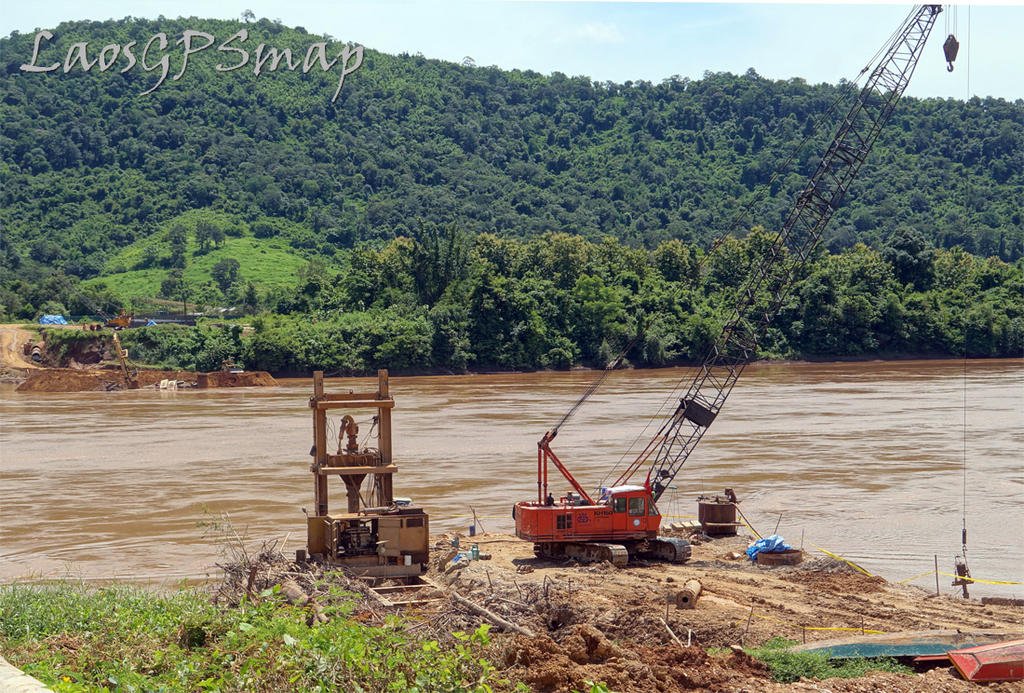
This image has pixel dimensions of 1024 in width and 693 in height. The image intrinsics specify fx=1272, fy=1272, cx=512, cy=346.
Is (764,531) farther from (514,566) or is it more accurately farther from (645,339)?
(645,339)

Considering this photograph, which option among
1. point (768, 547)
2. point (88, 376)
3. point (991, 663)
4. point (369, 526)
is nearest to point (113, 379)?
point (88, 376)

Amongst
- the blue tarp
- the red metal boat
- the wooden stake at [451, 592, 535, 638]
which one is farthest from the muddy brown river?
the wooden stake at [451, 592, 535, 638]

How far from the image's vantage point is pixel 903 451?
45.7m

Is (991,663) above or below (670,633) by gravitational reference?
above

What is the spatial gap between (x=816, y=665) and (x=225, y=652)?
7992 millimetres

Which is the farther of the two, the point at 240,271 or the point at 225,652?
the point at 240,271

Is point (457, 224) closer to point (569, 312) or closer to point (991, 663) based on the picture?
point (569, 312)

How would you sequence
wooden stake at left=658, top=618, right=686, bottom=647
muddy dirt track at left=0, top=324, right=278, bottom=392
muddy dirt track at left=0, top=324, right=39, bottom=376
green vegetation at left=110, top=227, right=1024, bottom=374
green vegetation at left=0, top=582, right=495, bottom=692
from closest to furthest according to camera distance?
1. green vegetation at left=0, top=582, right=495, bottom=692
2. wooden stake at left=658, top=618, right=686, bottom=647
3. muddy dirt track at left=0, top=324, right=278, bottom=392
4. muddy dirt track at left=0, top=324, right=39, bottom=376
5. green vegetation at left=110, top=227, right=1024, bottom=374

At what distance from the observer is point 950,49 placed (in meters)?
31.1

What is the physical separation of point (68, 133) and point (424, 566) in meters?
153

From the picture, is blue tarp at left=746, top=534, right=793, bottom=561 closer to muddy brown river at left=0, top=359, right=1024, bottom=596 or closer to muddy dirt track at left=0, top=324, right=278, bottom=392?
muddy brown river at left=0, top=359, right=1024, bottom=596

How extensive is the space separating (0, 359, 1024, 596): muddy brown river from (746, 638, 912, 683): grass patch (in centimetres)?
964

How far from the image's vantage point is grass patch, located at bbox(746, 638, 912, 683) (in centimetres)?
1653

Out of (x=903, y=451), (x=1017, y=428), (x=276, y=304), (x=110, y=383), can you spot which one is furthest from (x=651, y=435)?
(x=276, y=304)
